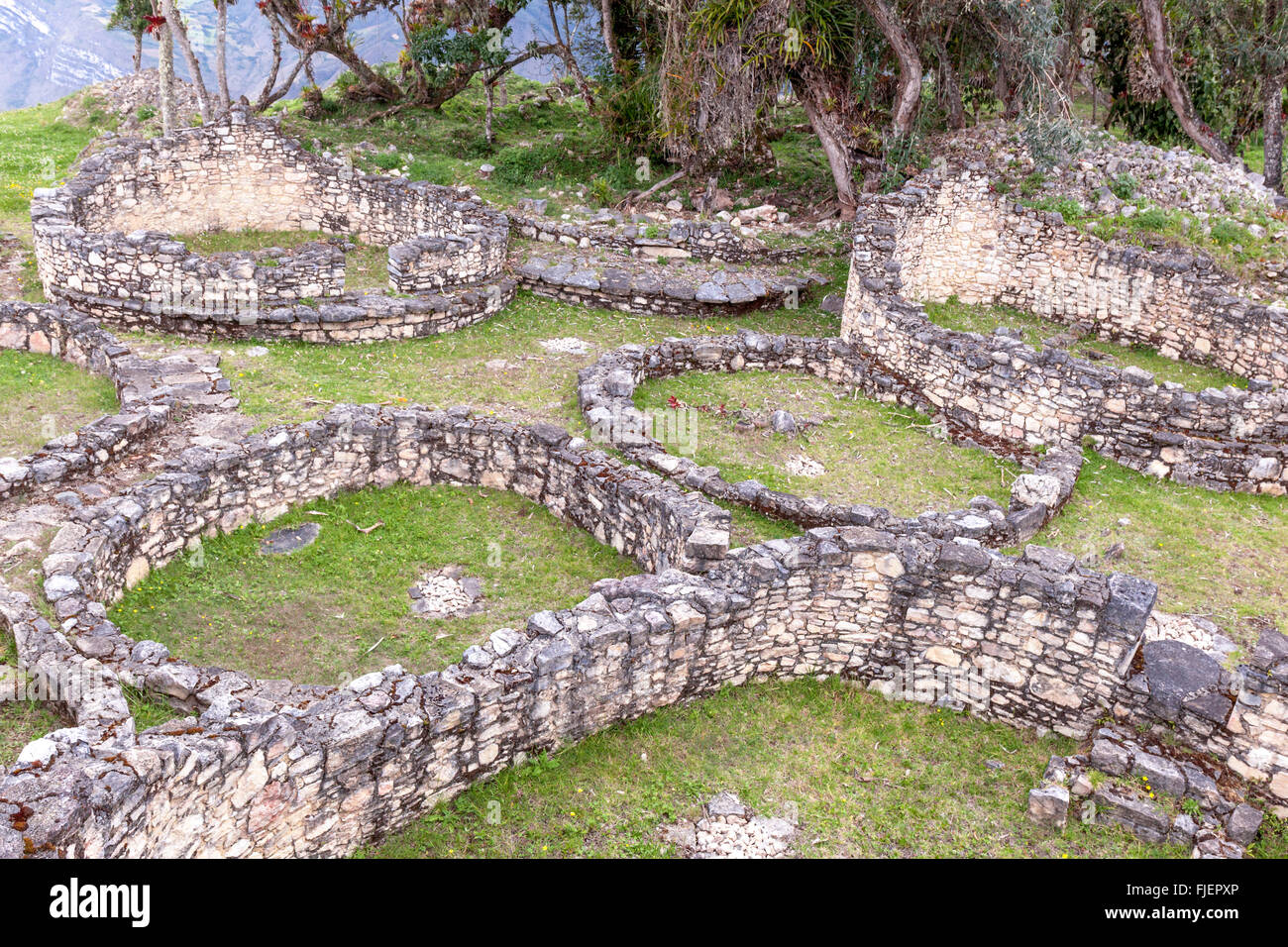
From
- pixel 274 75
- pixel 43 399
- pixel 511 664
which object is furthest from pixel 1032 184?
pixel 274 75

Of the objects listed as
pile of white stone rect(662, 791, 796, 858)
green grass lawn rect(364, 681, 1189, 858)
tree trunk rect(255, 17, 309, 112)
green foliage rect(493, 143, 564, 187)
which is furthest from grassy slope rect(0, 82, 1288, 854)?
tree trunk rect(255, 17, 309, 112)

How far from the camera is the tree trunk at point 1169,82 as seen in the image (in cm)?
2392

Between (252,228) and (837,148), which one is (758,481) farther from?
(252,228)

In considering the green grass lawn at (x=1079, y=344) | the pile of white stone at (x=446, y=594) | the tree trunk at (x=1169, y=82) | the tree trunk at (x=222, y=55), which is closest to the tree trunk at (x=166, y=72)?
the tree trunk at (x=222, y=55)

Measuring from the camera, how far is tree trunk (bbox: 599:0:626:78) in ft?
80.0

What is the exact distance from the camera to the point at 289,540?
12.4 m

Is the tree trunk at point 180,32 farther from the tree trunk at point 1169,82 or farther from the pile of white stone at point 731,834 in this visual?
the pile of white stone at point 731,834

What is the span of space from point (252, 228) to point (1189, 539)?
18717 millimetres

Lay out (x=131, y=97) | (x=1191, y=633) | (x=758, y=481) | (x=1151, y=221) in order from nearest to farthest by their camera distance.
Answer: (x=1191, y=633) < (x=758, y=481) < (x=1151, y=221) < (x=131, y=97)

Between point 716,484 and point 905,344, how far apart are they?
509 cm

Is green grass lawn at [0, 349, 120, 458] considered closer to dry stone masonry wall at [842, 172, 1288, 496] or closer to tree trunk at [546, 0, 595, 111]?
dry stone masonry wall at [842, 172, 1288, 496]

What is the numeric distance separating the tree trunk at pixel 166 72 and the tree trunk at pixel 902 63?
50.6ft

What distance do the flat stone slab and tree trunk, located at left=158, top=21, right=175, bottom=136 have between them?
15.1 metres

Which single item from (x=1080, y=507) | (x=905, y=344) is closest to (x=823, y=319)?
(x=905, y=344)
